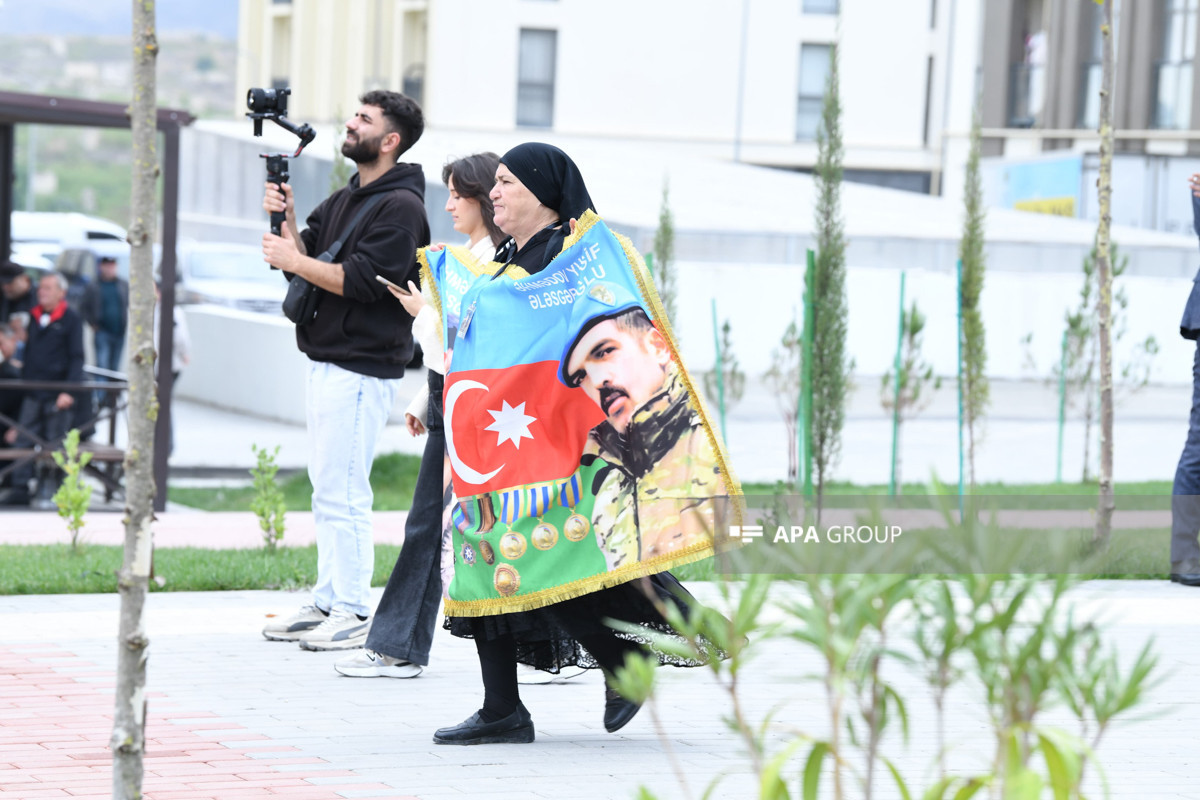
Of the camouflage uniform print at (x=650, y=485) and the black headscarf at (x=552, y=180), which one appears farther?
the black headscarf at (x=552, y=180)

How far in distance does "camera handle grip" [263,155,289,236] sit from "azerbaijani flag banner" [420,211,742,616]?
147cm

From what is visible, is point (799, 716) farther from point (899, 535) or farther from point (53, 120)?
point (53, 120)

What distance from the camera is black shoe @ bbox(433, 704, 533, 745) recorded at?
4883 mm

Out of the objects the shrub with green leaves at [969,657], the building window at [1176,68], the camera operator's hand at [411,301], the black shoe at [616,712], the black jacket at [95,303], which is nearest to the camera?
the shrub with green leaves at [969,657]

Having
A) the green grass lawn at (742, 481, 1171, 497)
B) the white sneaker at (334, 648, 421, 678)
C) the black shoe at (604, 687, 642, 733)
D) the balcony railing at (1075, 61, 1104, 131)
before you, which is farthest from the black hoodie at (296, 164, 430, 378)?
the balcony railing at (1075, 61, 1104, 131)

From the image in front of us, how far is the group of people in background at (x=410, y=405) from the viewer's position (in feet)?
15.7

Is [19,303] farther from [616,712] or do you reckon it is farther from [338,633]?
[616,712]

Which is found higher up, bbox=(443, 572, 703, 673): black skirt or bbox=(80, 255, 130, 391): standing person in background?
bbox=(80, 255, 130, 391): standing person in background

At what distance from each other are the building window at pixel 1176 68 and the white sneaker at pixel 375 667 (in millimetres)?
31169

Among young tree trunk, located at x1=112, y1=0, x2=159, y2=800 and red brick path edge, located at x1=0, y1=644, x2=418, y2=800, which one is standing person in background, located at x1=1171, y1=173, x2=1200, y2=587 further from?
young tree trunk, located at x1=112, y1=0, x2=159, y2=800

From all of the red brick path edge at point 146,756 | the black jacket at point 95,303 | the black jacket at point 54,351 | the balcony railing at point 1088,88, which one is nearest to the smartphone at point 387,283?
the red brick path edge at point 146,756

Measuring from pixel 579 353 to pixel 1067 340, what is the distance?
531 inches

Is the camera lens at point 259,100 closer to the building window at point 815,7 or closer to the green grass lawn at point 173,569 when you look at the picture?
the green grass lawn at point 173,569

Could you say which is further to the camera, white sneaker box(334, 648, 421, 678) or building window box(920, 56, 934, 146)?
building window box(920, 56, 934, 146)
